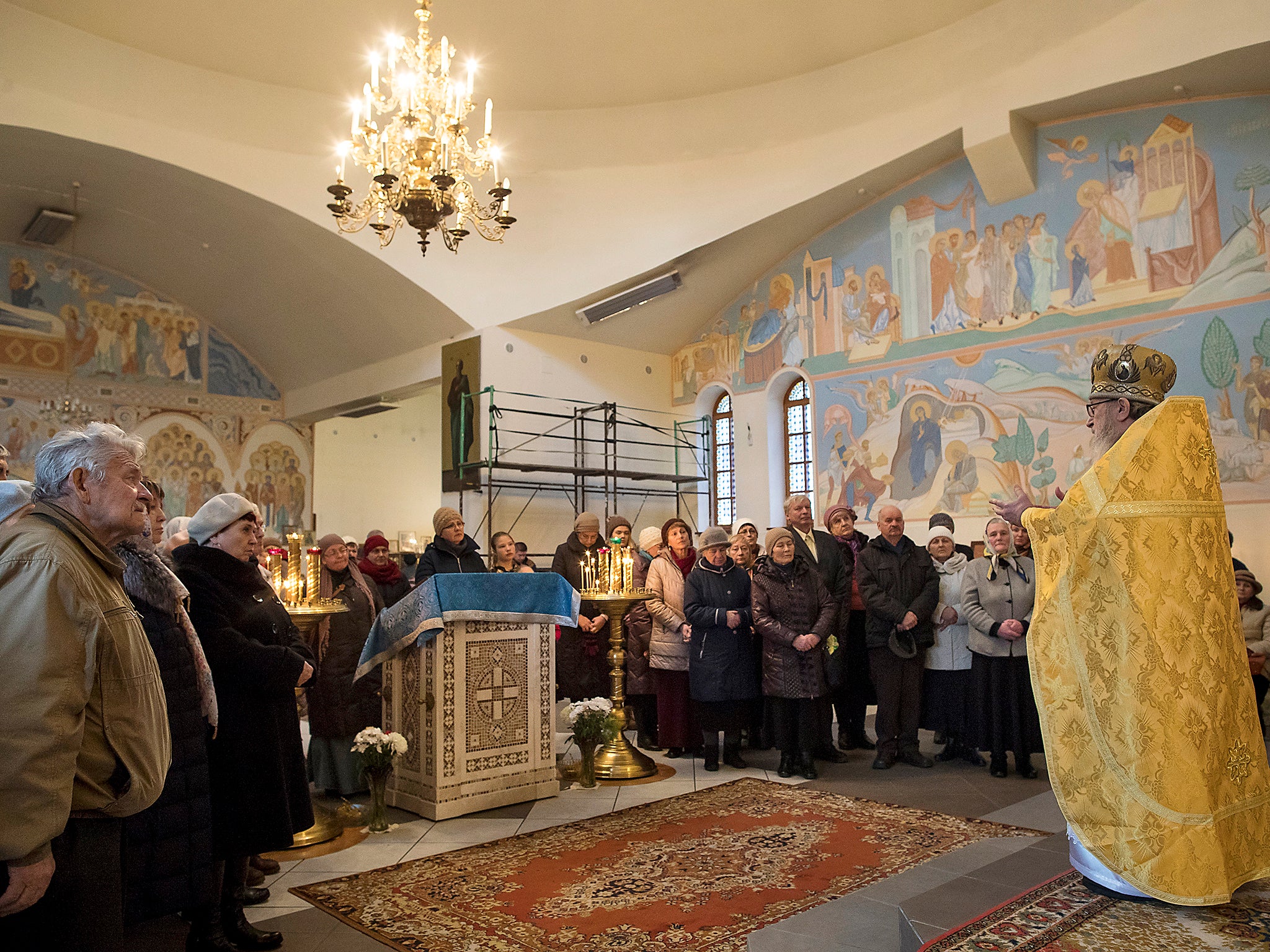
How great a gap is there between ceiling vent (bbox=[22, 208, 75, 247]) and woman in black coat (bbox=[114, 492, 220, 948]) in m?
11.5

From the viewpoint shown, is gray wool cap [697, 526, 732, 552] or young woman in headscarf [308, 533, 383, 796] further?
gray wool cap [697, 526, 732, 552]

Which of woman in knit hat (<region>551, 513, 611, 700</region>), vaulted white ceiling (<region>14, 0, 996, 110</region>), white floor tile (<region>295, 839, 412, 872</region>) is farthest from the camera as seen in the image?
vaulted white ceiling (<region>14, 0, 996, 110</region>)

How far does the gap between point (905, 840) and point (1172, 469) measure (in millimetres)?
2404

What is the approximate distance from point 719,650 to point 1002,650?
1.75 metres

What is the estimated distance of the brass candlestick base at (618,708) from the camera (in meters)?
6.07

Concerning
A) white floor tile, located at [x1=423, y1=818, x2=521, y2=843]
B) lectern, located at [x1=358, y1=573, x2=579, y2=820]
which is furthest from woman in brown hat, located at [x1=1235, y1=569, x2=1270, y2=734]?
white floor tile, located at [x1=423, y1=818, x2=521, y2=843]

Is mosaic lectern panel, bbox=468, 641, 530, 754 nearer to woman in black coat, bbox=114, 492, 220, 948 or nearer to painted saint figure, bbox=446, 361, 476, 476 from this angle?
woman in black coat, bbox=114, 492, 220, 948

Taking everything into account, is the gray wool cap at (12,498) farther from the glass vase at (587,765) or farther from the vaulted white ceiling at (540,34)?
the vaulted white ceiling at (540,34)

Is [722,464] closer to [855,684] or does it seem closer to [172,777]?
[855,684]

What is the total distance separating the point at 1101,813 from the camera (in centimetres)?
285

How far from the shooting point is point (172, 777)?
9.12 feet

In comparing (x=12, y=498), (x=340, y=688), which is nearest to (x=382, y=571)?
(x=340, y=688)

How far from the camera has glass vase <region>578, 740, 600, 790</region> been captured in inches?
232

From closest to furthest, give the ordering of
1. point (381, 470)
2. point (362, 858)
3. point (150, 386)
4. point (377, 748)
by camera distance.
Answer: point (362, 858) → point (377, 748) → point (150, 386) → point (381, 470)
